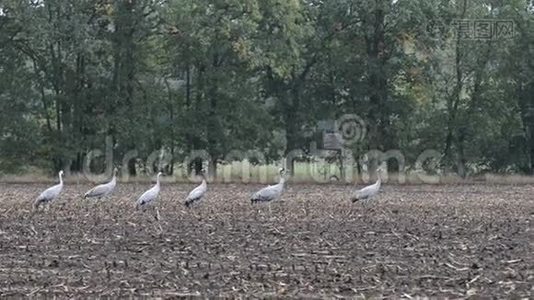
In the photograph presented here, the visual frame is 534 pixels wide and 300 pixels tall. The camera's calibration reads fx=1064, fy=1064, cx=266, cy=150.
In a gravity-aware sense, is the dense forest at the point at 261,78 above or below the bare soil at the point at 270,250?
above

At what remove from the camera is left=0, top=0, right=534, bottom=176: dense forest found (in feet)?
158

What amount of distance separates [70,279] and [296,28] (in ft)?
119

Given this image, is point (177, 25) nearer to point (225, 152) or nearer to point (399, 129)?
point (225, 152)

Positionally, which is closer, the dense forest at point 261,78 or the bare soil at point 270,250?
the bare soil at point 270,250

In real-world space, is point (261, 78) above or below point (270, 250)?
above

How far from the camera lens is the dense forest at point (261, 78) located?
48031 mm

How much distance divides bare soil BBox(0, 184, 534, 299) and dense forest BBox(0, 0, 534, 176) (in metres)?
20.2

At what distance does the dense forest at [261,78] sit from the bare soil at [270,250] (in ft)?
66.4

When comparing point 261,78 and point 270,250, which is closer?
point 270,250

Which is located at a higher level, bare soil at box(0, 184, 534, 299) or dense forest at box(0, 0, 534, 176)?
dense forest at box(0, 0, 534, 176)

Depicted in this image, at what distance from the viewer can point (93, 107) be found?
49.5 meters

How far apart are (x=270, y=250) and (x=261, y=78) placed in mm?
36289

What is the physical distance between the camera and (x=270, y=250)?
1616 centimetres

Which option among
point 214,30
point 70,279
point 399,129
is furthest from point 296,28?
point 70,279
